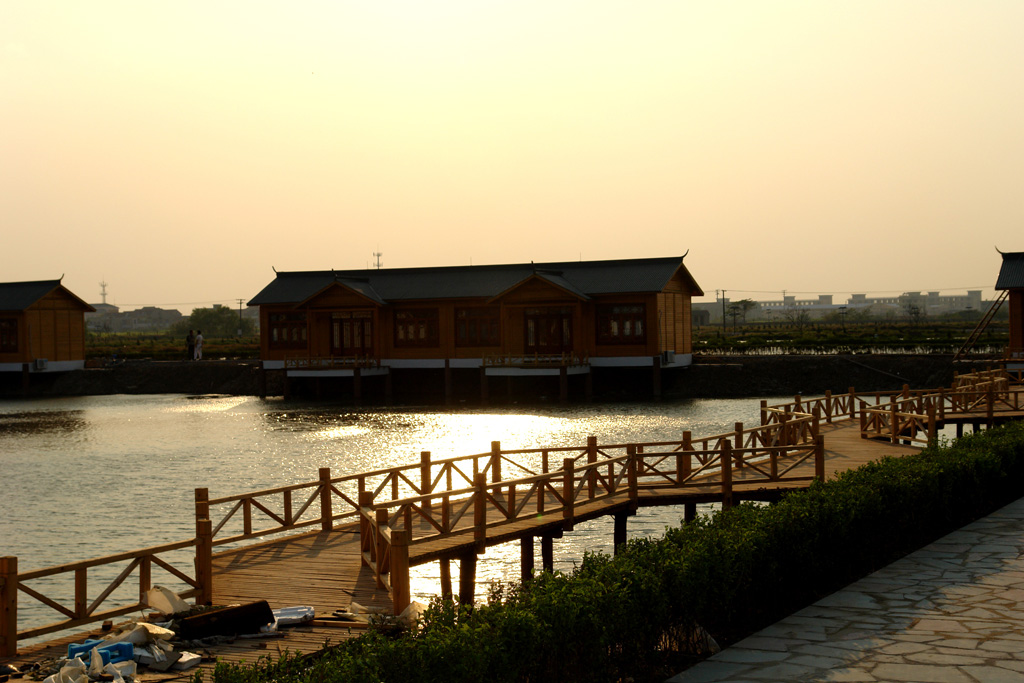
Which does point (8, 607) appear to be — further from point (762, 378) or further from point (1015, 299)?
point (762, 378)

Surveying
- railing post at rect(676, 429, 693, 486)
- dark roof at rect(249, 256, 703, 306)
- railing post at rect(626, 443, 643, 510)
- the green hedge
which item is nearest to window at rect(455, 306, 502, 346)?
dark roof at rect(249, 256, 703, 306)

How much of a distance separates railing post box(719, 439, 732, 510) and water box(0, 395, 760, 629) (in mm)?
2986

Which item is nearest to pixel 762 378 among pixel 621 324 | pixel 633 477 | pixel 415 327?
pixel 621 324

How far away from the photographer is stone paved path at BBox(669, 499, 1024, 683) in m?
8.80

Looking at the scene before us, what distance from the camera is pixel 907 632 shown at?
9867 mm

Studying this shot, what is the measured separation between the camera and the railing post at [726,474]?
16.6 meters

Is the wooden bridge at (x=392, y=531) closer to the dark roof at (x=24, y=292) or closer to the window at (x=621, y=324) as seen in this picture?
the window at (x=621, y=324)

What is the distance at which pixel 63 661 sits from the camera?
9.05m

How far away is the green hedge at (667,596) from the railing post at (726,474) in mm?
2813

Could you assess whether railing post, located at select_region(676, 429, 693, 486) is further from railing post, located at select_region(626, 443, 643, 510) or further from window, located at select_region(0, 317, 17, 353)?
window, located at select_region(0, 317, 17, 353)

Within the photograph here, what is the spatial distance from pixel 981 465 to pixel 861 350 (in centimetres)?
5499

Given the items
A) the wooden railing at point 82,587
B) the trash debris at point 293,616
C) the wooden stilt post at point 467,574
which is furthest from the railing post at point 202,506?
the wooden stilt post at point 467,574

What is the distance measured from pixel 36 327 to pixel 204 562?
61232 millimetres

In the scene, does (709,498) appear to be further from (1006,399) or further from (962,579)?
(1006,399)
